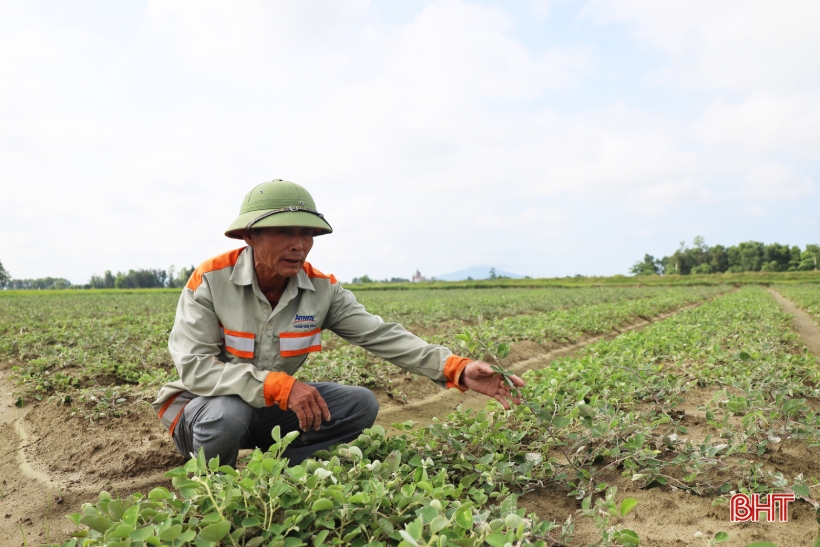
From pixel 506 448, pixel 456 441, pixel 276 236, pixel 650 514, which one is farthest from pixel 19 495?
pixel 650 514

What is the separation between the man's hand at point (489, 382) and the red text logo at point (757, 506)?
0.99 metres

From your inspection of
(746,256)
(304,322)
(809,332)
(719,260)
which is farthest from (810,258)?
(304,322)

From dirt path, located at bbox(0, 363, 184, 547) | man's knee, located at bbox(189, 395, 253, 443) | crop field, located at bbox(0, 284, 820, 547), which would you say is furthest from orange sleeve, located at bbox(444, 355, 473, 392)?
dirt path, located at bbox(0, 363, 184, 547)

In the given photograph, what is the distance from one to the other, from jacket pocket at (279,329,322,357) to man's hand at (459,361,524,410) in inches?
36.2

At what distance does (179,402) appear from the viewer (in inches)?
116

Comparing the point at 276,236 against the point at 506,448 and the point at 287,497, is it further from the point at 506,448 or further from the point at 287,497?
the point at 506,448

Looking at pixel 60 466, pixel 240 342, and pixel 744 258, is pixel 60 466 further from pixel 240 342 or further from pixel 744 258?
pixel 744 258

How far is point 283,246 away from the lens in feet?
8.87

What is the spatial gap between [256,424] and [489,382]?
138cm

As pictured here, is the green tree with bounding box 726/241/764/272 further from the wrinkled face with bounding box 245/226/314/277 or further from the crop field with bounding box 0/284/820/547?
the wrinkled face with bounding box 245/226/314/277

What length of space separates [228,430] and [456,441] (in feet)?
3.89

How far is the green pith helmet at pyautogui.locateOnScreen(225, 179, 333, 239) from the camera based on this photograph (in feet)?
8.57

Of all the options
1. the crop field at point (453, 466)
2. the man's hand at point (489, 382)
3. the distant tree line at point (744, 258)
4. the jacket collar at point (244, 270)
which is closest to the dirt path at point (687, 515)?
the crop field at point (453, 466)

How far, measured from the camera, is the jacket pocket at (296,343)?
2969 millimetres
